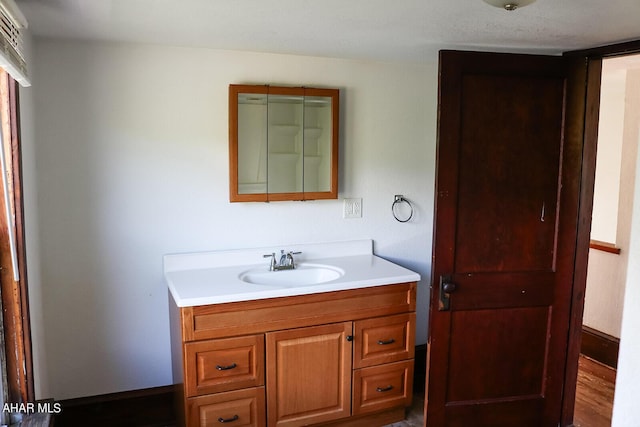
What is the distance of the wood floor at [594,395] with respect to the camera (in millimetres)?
2764

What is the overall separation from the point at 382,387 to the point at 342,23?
1719 millimetres

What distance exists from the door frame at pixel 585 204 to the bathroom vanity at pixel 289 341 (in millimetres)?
804

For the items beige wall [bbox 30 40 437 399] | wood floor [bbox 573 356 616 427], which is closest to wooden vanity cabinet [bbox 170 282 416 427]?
beige wall [bbox 30 40 437 399]

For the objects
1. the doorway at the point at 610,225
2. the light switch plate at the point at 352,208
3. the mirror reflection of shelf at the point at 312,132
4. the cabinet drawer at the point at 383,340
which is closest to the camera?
the cabinet drawer at the point at 383,340

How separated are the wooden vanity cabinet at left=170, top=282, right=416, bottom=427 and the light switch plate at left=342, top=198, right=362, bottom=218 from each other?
1.87 feet

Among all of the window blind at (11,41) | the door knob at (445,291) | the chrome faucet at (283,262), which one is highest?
the window blind at (11,41)

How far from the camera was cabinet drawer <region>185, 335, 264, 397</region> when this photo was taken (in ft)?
7.05

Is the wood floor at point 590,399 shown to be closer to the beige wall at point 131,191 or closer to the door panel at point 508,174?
the door panel at point 508,174

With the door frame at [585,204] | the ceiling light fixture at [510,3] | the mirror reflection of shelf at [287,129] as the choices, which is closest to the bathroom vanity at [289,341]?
the mirror reflection of shelf at [287,129]

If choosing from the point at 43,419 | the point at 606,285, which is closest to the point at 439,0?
the point at 43,419

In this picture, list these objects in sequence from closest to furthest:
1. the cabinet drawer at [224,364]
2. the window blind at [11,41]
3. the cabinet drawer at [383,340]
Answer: the window blind at [11,41] < the cabinet drawer at [224,364] < the cabinet drawer at [383,340]

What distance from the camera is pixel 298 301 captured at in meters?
2.29

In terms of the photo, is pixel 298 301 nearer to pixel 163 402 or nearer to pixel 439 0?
pixel 163 402

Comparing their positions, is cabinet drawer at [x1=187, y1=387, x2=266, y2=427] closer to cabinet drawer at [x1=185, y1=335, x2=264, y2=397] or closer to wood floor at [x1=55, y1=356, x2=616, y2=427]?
cabinet drawer at [x1=185, y1=335, x2=264, y2=397]
